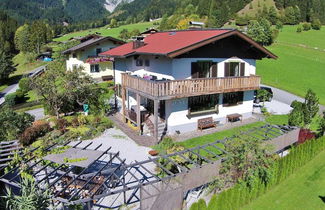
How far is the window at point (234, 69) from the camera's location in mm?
22873

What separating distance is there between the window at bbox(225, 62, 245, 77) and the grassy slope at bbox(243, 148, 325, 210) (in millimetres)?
10326

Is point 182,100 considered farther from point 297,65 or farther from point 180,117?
point 297,65

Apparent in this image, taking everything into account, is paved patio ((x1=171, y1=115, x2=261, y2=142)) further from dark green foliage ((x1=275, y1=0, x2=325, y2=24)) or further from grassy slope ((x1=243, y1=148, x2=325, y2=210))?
dark green foliage ((x1=275, y1=0, x2=325, y2=24))

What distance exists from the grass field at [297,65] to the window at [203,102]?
16.0m

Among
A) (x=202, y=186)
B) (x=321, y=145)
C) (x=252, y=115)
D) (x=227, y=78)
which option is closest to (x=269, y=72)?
(x=252, y=115)

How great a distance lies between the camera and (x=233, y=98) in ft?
77.2

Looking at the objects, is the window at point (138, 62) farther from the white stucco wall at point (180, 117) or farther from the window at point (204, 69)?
the white stucco wall at point (180, 117)

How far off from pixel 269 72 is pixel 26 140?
38.6 meters

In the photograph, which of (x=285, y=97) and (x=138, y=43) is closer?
(x=138, y=43)

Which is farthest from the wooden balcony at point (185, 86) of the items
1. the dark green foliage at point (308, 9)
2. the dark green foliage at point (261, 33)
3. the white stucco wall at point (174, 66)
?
the dark green foliage at point (308, 9)

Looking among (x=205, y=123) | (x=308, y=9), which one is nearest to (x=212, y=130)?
(x=205, y=123)

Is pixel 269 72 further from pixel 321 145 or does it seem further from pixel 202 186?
pixel 202 186

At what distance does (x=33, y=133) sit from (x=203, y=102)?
43.9 ft

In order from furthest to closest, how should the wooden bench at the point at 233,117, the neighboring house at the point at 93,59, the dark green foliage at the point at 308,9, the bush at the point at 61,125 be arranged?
the dark green foliage at the point at 308,9 < the neighboring house at the point at 93,59 < the wooden bench at the point at 233,117 < the bush at the point at 61,125
